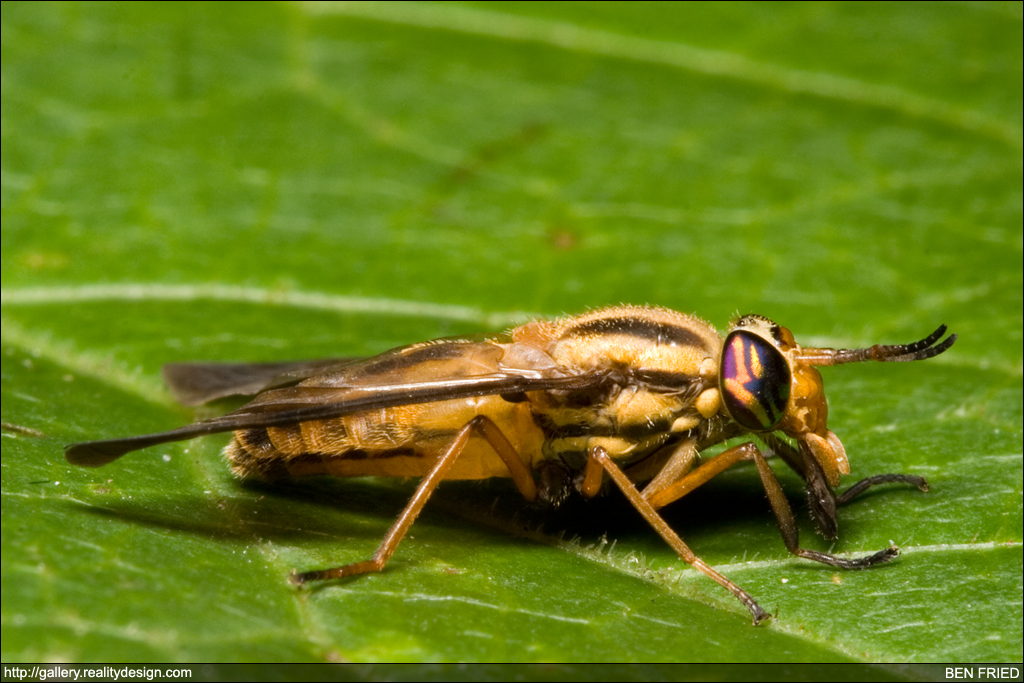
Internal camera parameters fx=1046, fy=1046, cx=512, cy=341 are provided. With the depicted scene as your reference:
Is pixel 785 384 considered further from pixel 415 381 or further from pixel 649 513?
pixel 415 381

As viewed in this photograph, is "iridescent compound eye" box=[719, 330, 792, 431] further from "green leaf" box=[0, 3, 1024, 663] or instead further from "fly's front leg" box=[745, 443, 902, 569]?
"green leaf" box=[0, 3, 1024, 663]

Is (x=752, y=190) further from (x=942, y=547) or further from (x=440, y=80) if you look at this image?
(x=942, y=547)

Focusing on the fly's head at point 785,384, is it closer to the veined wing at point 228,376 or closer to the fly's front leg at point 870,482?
the fly's front leg at point 870,482

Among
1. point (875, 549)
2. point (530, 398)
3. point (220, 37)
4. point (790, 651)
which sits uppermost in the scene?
point (220, 37)

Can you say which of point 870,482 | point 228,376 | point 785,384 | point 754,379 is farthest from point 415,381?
point 870,482

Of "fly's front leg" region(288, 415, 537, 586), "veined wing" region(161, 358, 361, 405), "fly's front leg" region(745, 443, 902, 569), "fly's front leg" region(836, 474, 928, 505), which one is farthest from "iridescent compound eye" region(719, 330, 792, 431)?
"veined wing" region(161, 358, 361, 405)

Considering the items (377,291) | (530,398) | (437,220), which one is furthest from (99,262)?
(530,398)
